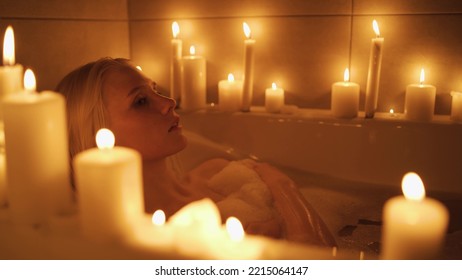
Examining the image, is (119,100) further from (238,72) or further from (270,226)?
A: (238,72)

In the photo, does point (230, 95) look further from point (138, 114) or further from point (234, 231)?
point (234, 231)

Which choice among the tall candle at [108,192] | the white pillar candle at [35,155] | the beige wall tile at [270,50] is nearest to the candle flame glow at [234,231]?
the tall candle at [108,192]

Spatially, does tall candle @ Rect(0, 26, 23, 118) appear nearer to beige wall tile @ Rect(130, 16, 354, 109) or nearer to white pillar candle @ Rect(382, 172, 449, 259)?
white pillar candle @ Rect(382, 172, 449, 259)

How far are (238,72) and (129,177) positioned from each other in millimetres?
1628

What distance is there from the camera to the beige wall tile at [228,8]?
1.91 meters

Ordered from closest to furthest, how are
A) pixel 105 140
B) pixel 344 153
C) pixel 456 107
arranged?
pixel 105 140, pixel 456 107, pixel 344 153

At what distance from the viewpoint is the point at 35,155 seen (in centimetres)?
61

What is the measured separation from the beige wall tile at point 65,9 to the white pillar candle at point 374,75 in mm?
1100

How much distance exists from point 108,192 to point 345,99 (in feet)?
4.64

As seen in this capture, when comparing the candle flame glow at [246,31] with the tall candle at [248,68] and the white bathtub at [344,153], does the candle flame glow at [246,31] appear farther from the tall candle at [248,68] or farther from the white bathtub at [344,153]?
the white bathtub at [344,153]

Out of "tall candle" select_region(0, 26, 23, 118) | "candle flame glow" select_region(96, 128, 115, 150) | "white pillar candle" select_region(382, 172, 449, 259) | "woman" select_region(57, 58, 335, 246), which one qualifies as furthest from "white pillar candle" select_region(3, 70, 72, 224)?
"woman" select_region(57, 58, 335, 246)

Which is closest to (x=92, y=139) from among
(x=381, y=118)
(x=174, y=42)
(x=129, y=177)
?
(x=129, y=177)

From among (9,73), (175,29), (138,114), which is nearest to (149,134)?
(138,114)
